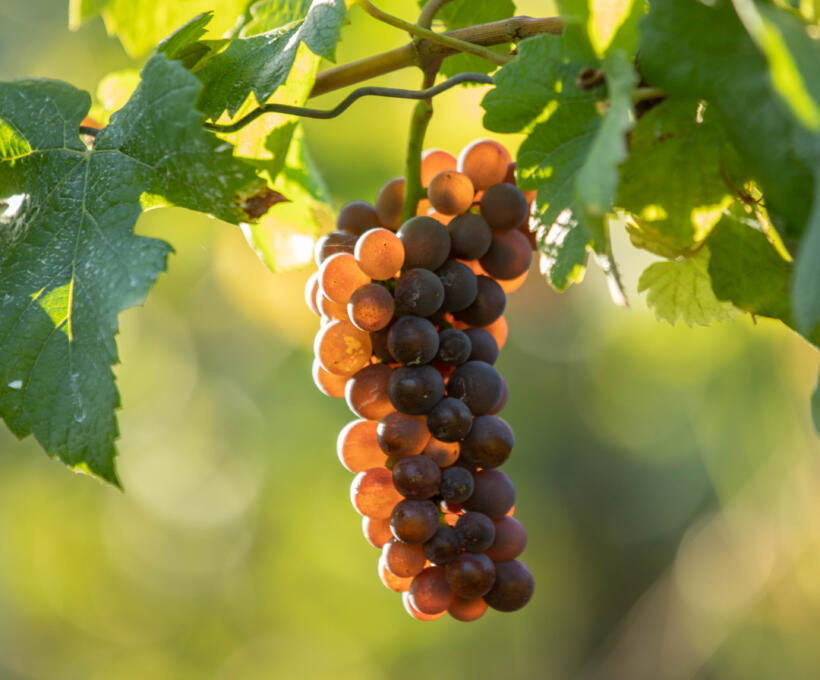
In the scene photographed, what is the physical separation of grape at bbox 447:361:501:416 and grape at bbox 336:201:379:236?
0.15 m

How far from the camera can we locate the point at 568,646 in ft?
23.3

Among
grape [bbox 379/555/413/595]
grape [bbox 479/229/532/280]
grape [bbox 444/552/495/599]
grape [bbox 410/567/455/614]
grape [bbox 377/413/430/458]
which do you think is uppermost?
grape [bbox 479/229/532/280]

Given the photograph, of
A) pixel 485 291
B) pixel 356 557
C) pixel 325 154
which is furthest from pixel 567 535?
pixel 485 291

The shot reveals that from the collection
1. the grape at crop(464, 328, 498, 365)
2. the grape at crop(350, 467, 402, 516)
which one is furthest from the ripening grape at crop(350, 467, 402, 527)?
the grape at crop(464, 328, 498, 365)

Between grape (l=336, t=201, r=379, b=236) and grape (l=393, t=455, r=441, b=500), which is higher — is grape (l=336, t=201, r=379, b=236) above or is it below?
above

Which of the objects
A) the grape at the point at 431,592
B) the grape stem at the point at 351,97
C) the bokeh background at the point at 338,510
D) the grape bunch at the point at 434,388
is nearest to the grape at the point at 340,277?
the grape bunch at the point at 434,388

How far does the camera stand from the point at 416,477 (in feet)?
1.69

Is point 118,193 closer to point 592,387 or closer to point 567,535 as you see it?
point 592,387

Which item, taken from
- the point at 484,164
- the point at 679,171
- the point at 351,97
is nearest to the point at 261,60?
the point at 351,97

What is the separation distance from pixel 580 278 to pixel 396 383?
141mm

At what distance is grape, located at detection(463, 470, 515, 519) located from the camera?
537 mm

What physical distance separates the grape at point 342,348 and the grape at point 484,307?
79 mm

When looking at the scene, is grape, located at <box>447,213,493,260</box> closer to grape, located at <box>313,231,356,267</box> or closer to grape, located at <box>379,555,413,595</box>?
grape, located at <box>313,231,356,267</box>

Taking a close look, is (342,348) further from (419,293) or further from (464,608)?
(464,608)
